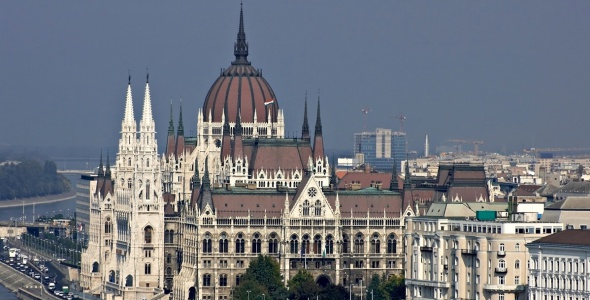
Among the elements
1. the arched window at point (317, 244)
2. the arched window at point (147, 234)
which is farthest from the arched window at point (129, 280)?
the arched window at point (317, 244)

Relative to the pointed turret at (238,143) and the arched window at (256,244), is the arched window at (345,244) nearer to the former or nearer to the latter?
the arched window at (256,244)

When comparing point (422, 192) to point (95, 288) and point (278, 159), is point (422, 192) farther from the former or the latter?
point (95, 288)

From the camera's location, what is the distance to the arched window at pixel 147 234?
191 m

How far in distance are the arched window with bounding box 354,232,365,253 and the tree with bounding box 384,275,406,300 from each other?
40.9 feet

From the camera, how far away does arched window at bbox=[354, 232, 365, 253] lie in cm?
18400

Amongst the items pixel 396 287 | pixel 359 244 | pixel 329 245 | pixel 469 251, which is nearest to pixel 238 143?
pixel 329 245

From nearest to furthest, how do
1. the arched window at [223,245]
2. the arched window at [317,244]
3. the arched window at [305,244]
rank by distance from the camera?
1. the arched window at [223,245]
2. the arched window at [305,244]
3. the arched window at [317,244]

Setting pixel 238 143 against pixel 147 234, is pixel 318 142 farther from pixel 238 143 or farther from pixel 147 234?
pixel 147 234

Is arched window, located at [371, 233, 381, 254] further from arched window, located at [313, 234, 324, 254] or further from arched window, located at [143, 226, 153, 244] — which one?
arched window, located at [143, 226, 153, 244]

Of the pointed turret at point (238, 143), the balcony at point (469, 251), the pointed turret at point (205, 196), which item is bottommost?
the balcony at point (469, 251)

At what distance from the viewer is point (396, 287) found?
6432 inches

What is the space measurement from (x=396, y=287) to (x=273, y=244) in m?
20.5

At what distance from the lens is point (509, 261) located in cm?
13525

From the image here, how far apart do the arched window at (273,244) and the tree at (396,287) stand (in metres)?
12.9
